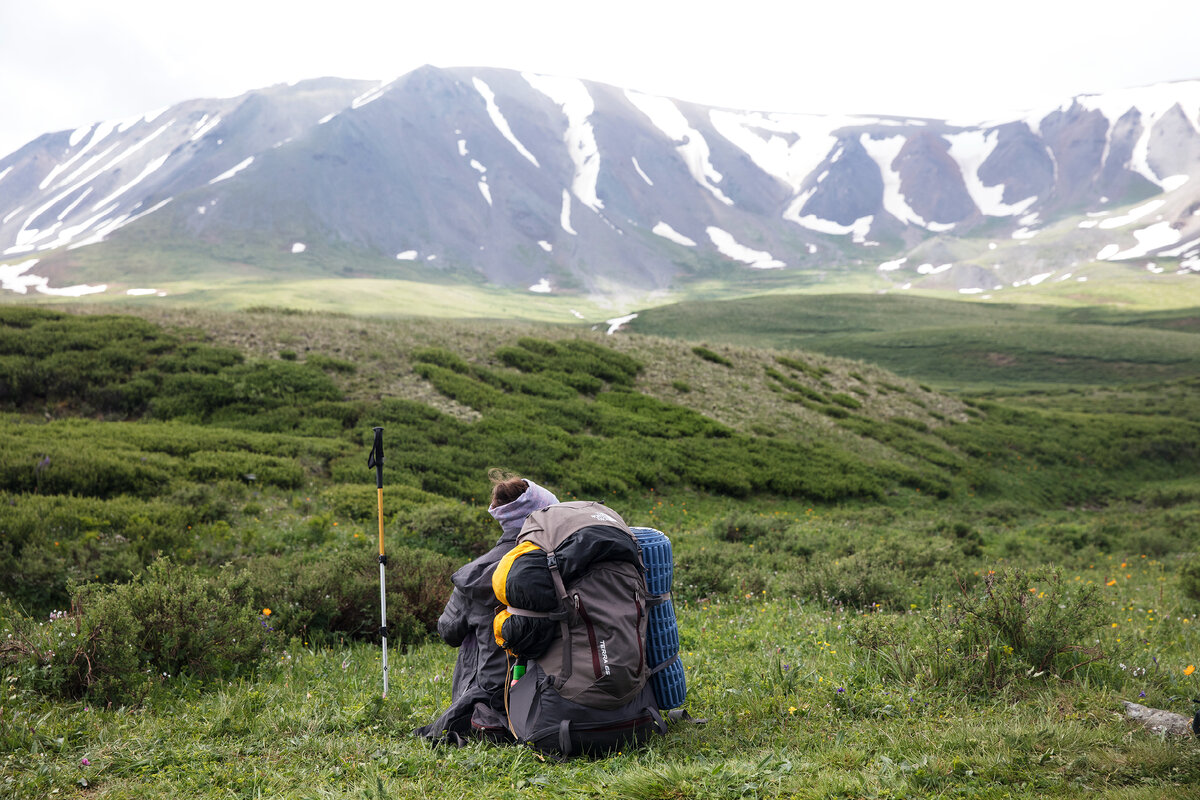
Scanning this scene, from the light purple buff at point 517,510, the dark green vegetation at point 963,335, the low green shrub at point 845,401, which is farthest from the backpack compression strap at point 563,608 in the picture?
the dark green vegetation at point 963,335

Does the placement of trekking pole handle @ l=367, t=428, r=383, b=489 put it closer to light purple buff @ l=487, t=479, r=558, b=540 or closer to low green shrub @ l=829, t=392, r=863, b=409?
light purple buff @ l=487, t=479, r=558, b=540

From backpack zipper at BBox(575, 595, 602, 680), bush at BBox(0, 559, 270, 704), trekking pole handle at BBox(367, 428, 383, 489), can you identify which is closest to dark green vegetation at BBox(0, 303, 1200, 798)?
bush at BBox(0, 559, 270, 704)

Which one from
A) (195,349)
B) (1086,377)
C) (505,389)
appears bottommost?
(1086,377)

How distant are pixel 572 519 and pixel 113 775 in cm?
317

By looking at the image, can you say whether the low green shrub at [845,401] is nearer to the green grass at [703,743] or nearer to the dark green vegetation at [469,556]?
the dark green vegetation at [469,556]

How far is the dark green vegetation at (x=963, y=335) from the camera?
2766 inches

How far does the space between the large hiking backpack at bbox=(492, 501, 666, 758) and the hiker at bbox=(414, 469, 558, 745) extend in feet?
1.14

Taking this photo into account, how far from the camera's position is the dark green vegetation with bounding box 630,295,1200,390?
70.2 metres

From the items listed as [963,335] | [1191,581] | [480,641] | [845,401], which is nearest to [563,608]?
[480,641]

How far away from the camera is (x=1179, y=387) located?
55.5 m

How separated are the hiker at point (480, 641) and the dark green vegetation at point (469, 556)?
0.27m

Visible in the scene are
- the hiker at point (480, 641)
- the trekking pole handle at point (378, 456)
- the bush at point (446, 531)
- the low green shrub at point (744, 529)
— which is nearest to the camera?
the hiker at point (480, 641)

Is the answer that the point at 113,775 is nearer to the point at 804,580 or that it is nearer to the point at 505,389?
the point at 804,580

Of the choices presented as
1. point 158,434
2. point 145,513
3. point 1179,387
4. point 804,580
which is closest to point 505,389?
point 158,434
